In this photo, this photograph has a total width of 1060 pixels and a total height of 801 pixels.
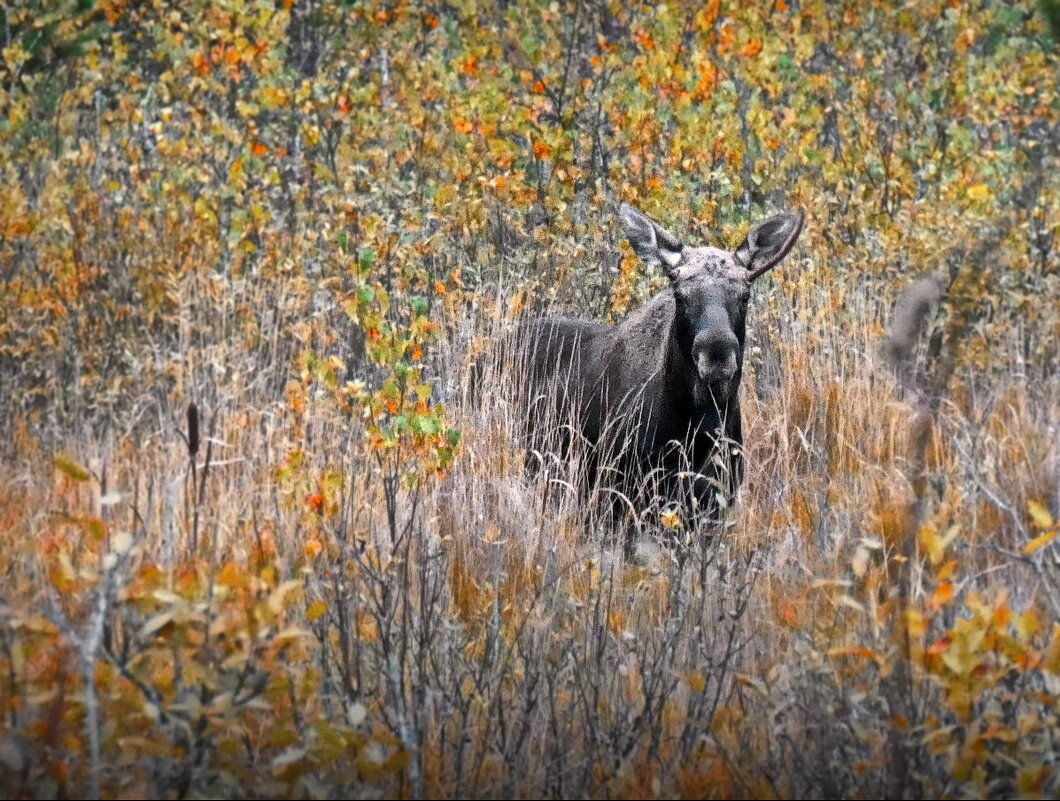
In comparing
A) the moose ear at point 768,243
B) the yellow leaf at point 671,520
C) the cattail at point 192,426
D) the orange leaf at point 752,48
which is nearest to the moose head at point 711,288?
the moose ear at point 768,243

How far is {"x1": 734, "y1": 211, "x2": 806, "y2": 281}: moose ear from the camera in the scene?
23.5 ft

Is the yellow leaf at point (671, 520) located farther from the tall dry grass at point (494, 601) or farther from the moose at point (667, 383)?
the moose at point (667, 383)

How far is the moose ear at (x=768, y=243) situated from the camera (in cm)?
717

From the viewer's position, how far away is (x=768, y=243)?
24.0 ft

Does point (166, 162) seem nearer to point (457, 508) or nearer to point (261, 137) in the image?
point (261, 137)

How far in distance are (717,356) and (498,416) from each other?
1.15 meters

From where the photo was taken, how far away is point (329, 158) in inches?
399

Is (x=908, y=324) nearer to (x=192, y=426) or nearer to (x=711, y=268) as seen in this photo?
(x=192, y=426)

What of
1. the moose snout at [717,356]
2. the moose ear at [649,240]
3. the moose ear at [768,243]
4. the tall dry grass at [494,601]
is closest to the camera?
the tall dry grass at [494,601]

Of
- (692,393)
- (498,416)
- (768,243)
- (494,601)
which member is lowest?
(494,601)

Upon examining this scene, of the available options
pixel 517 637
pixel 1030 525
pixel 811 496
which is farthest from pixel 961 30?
pixel 517 637

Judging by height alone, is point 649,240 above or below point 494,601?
above

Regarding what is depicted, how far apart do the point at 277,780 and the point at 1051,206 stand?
644 cm

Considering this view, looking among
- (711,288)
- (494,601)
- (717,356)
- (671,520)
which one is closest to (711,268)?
(711,288)
